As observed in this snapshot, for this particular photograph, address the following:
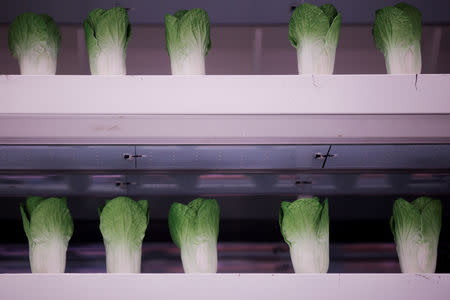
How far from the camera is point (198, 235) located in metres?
1.19

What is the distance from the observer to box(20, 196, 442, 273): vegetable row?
1.18 metres

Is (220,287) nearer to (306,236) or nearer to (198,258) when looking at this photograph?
(198,258)

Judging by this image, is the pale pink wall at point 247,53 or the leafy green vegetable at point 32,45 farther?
the pale pink wall at point 247,53

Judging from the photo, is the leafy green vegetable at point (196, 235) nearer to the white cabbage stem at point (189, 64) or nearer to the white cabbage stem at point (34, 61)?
the white cabbage stem at point (189, 64)

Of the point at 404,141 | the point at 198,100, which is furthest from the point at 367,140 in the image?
the point at 198,100

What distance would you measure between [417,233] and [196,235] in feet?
1.90

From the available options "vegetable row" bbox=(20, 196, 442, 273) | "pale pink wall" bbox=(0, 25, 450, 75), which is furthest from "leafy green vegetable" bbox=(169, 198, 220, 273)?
"pale pink wall" bbox=(0, 25, 450, 75)

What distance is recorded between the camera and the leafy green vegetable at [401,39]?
1.17m

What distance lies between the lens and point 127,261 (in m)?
1.18

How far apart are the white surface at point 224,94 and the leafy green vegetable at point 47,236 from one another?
295 millimetres

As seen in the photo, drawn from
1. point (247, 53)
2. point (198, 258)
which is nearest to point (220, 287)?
point (198, 258)

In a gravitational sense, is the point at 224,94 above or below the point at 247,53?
below

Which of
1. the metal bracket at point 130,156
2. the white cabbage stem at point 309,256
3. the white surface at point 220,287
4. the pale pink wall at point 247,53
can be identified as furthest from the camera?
the pale pink wall at point 247,53

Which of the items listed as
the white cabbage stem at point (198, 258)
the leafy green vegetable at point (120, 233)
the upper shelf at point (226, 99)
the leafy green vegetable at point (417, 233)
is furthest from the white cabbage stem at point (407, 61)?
the leafy green vegetable at point (120, 233)
